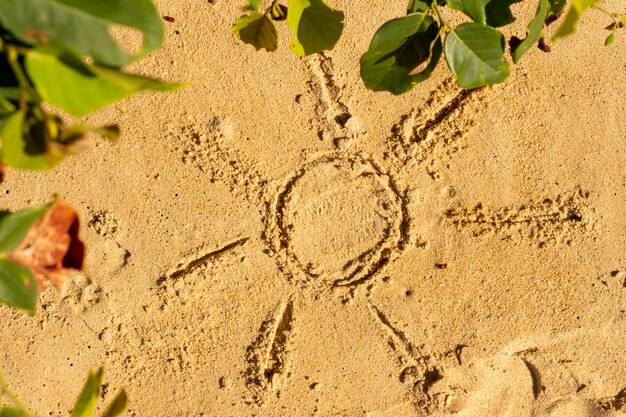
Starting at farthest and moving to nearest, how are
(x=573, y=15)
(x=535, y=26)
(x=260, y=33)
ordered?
1. (x=260, y=33)
2. (x=535, y=26)
3. (x=573, y=15)

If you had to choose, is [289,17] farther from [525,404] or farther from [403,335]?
[525,404]

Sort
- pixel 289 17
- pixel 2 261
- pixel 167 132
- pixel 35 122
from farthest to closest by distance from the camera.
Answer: pixel 167 132
pixel 289 17
pixel 2 261
pixel 35 122

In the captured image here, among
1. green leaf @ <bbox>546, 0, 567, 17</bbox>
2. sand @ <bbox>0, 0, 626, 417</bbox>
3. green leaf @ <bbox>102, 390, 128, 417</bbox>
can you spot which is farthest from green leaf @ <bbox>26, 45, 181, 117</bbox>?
sand @ <bbox>0, 0, 626, 417</bbox>

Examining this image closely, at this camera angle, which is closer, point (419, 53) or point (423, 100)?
point (419, 53)

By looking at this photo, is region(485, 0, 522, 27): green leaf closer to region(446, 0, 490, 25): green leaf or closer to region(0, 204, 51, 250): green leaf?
region(446, 0, 490, 25): green leaf

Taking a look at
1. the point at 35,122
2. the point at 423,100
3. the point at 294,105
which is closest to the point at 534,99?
the point at 423,100

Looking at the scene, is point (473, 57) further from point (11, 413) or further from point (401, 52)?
point (11, 413)

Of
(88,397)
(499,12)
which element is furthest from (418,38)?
(88,397)

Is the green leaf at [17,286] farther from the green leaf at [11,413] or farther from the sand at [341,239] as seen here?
the sand at [341,239]

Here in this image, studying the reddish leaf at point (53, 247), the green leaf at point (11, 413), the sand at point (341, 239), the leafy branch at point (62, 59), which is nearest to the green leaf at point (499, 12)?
the sand at point (341, 239)
